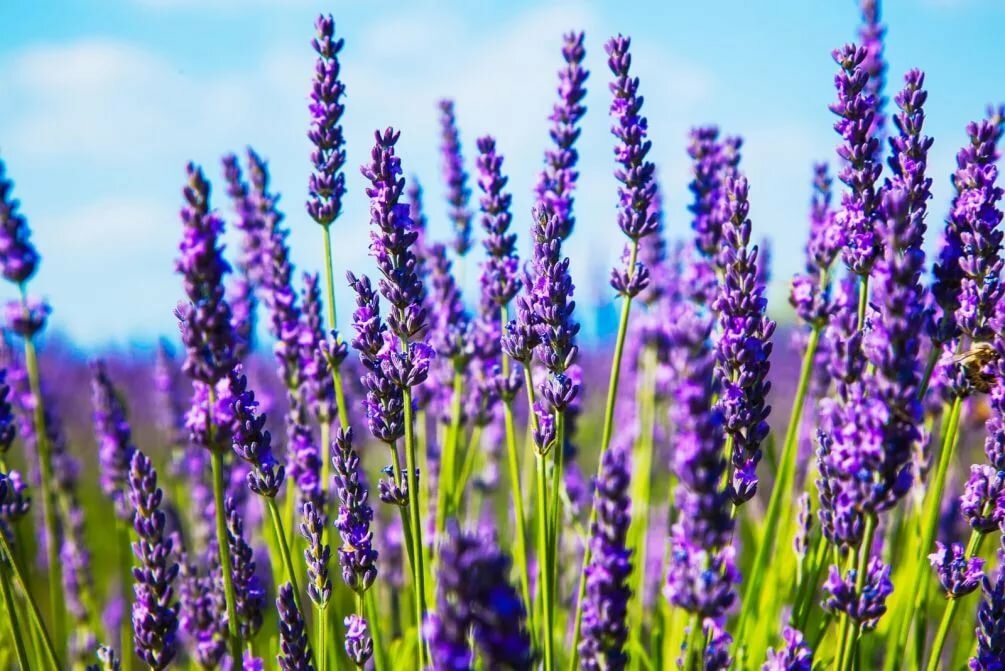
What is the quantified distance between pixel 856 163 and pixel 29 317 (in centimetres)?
275

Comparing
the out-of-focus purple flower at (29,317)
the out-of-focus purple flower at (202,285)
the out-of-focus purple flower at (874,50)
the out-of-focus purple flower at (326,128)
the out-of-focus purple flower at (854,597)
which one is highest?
the out-of-focus purple flower at (874,50)

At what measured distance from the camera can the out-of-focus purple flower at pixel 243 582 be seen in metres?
2.20

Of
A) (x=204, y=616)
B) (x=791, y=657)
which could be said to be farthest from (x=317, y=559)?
(x=791, y=657)

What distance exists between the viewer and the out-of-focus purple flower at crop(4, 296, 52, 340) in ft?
10.0

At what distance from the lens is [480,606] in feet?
4.03

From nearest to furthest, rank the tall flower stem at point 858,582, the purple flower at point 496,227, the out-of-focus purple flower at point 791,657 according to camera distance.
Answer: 1. the tall flower stem at point 858,582
2. the out-of-focus purple flower at point 791,657
3. the purple flower at point 496,227

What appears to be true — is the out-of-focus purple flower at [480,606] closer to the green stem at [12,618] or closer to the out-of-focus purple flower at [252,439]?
the out-of-focus purple flower at [252,439]

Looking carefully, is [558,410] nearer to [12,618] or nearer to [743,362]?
[743,362]

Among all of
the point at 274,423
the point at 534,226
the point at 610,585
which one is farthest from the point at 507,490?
the point at 610,585

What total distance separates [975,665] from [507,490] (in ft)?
26.8

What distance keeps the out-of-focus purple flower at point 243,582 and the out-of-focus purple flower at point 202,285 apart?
0.65 metres

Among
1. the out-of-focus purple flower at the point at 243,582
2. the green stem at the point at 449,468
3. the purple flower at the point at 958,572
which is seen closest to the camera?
the purple flower at the point at 958,572

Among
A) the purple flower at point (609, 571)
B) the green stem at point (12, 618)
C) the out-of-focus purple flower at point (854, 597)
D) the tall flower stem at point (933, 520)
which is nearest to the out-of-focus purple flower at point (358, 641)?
Result: the purple flower at point (609, 571)

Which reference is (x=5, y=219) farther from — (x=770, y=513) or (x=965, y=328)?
(x=965, y=328)
